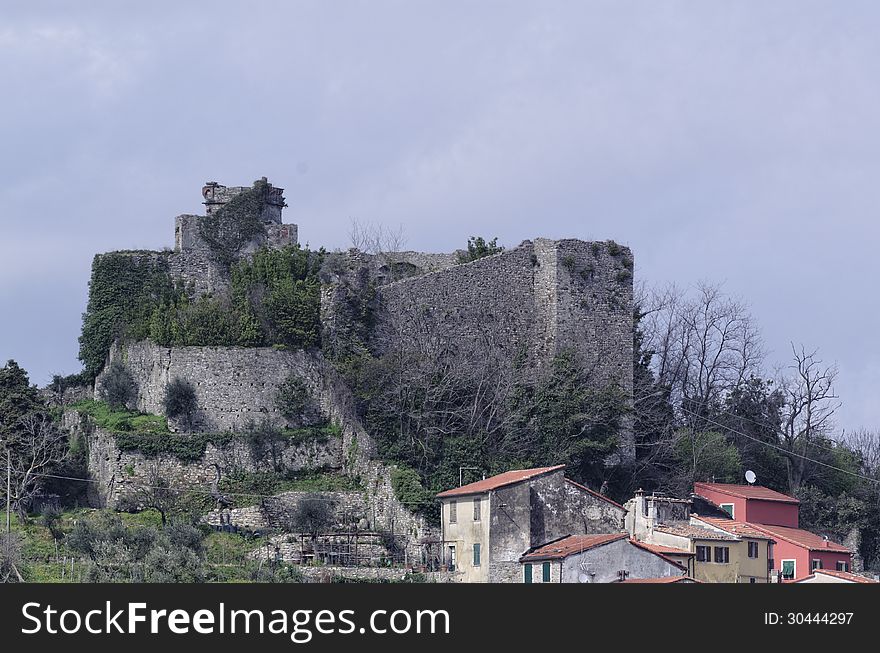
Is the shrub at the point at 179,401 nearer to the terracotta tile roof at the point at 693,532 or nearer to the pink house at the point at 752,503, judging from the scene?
the terracotta tile roof at the point at 693,532

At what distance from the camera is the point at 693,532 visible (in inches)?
2753

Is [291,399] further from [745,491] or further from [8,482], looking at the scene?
[745,491]

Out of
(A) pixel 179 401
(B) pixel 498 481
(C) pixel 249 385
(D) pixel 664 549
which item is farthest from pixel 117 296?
(D) pixel 664 549

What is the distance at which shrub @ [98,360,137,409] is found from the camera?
246 feet

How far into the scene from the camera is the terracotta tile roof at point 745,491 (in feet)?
250

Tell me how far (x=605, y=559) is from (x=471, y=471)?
322 inches

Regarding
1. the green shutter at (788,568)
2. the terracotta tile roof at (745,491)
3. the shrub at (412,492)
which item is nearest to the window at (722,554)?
the green shutter at (788,568)

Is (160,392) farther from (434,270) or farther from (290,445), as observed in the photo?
(434,270)

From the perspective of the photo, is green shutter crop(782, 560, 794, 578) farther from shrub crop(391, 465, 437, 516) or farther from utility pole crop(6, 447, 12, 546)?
utility pole crop(6, 447, 12, 546)

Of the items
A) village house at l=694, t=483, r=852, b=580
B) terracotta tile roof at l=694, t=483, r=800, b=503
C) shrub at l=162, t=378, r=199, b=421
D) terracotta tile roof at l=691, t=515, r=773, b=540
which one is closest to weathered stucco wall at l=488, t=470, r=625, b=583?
terracotta tile roof at l=691, t=515, r=773, b=540

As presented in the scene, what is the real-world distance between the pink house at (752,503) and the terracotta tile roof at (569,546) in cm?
893
